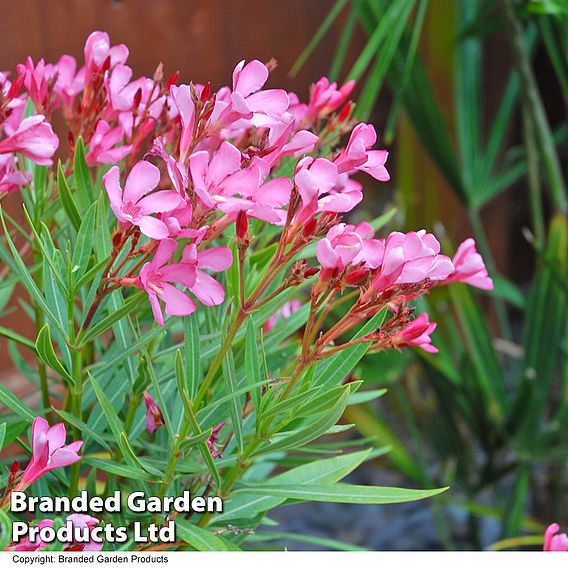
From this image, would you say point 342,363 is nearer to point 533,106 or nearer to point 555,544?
point 555,544

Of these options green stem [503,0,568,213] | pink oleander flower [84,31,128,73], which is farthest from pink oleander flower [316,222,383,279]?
green stem [503,0,568,213]

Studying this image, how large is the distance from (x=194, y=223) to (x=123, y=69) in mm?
159

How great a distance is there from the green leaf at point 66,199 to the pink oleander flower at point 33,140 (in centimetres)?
2

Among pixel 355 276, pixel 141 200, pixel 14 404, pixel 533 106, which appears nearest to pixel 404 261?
pixel 355 276

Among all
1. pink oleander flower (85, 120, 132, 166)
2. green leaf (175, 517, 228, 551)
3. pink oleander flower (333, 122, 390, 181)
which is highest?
pink oleander flower (85, 120, 132, 166)

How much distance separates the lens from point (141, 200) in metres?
0.39

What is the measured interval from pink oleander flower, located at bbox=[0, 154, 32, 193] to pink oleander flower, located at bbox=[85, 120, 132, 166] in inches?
1.7

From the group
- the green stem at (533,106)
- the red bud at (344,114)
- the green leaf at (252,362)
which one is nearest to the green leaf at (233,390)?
the green leaf at (252,362)

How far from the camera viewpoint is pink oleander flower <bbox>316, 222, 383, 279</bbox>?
383 mm

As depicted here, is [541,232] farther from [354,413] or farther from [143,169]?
[143,169]

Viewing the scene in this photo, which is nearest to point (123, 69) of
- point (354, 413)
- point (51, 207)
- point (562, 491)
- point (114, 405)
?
point (51, 207)

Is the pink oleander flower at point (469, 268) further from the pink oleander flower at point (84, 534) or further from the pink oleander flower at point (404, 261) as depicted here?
the pink oleander flower at point (84, 534)

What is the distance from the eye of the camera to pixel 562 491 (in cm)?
136

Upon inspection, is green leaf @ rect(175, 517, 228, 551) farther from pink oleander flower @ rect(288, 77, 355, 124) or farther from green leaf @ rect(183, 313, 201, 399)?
pink oleander flower @ rect(288, 77, 355, 124)
